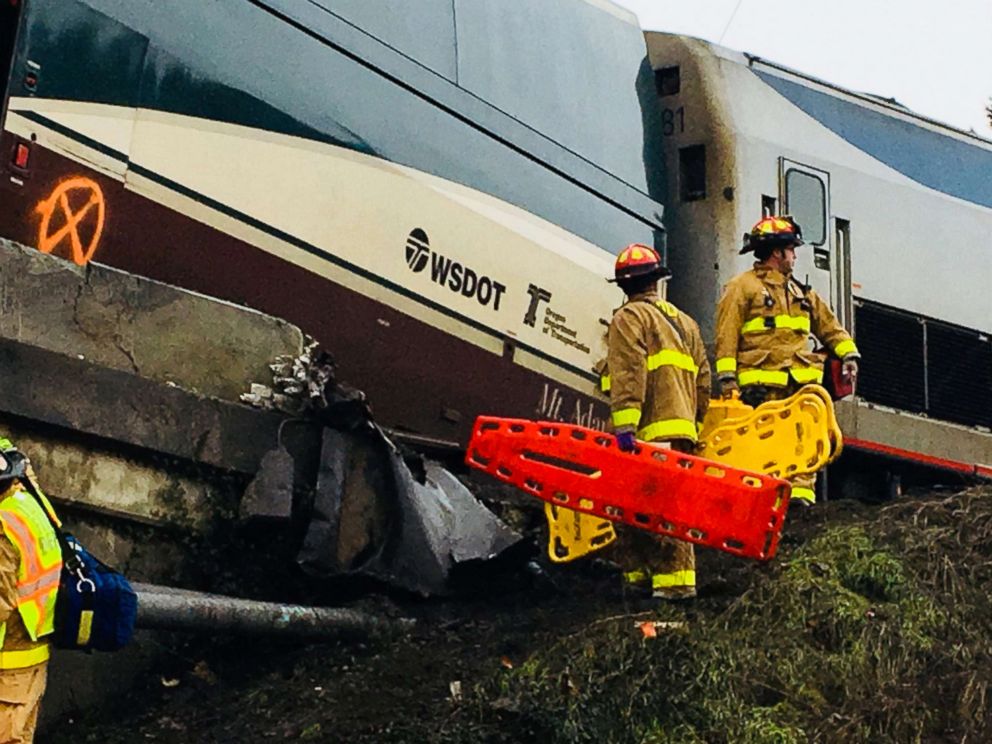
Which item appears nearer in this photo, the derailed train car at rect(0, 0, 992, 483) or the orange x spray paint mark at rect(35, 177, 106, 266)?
the orange x spray paint mark at rect(35, 177, 106, 266)

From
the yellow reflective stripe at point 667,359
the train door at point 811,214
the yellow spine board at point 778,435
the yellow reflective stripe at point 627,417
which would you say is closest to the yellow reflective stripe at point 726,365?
the yellow spine board at point 778,435

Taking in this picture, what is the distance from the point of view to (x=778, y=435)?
730 centimetres

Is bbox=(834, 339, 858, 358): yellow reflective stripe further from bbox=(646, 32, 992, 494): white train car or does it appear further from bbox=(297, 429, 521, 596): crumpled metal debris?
bbox=(297, 429, 521, 596): crumpled metal debris

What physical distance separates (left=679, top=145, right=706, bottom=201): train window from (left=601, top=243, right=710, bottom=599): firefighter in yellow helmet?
101 inches

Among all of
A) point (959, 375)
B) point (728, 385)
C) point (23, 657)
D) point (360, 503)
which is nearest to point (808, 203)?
point (959, 375)

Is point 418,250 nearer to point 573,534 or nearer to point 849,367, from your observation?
point 573,534

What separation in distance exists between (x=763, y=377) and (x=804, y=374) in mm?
206

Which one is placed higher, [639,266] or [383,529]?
[639,266]

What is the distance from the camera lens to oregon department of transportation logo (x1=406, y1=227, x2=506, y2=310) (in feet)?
24.6

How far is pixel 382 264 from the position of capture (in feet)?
24.0

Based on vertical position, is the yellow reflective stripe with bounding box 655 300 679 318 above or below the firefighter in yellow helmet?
above

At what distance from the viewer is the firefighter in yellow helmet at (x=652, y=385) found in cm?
646

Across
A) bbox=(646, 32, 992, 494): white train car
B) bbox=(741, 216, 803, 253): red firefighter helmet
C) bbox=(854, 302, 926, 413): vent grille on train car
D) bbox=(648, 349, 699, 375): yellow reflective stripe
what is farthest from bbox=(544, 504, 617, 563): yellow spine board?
bbox=(854, 302, 926, 413): vent grille on train car

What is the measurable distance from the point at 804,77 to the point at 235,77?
468 centimetres
